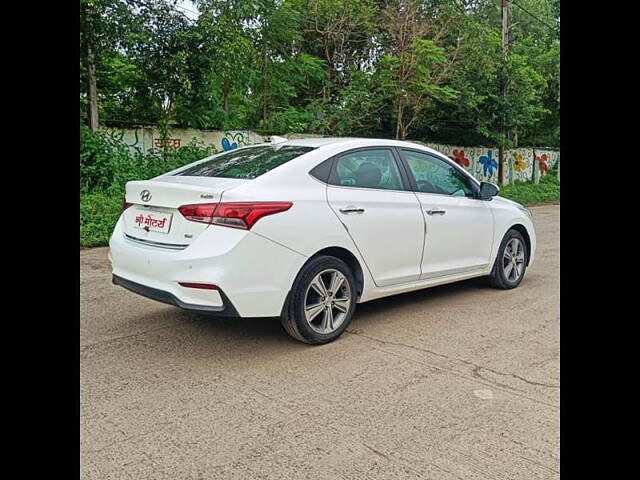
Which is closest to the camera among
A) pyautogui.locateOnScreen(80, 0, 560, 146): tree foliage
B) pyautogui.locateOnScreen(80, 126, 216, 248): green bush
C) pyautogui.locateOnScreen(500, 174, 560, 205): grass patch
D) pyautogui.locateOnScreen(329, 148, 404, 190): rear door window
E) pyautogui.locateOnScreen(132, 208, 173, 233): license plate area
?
pyautogui.locateOnScreen(132, 208, 173, 233): license plate area

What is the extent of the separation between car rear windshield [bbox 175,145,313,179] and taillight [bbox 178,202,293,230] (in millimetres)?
422

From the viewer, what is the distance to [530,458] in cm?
263

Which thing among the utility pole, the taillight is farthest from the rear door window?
the utility pole

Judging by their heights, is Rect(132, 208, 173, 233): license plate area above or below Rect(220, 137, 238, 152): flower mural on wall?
below

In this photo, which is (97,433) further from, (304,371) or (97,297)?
(97,297)

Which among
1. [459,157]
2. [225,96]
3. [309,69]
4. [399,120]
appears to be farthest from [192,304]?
[459,157]

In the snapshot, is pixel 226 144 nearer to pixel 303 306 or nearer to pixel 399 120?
pixel 399 120

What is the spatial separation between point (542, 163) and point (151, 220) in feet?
79.9

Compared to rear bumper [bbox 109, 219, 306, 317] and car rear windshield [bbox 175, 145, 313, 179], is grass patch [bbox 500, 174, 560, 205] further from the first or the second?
rear bumper [bbox 109, 219, 306, 317]

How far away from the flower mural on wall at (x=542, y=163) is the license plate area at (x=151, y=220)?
23.8m

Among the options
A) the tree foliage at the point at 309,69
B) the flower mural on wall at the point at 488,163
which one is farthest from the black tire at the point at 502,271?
the flower mural on wall at the point at 488,163

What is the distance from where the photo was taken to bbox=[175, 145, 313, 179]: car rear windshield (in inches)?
164

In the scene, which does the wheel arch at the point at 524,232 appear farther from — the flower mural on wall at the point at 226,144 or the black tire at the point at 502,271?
the flower mural on wall at the point at 226,144
